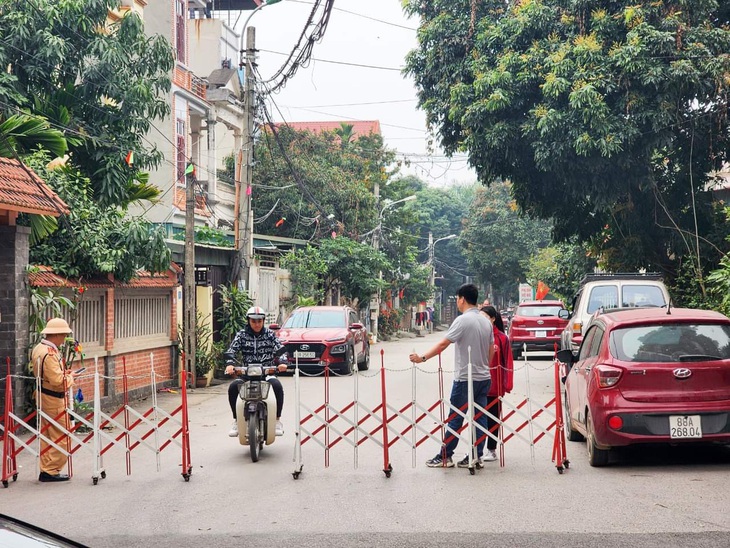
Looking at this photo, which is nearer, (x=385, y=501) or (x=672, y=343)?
(x=385, y=501)

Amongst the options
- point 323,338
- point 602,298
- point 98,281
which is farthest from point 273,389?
point 323,338

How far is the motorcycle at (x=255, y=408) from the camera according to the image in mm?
11414

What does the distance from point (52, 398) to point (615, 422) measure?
19.1 ft

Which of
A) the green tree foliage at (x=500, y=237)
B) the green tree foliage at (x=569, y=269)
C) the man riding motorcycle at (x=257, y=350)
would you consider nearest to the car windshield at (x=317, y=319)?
the green tree foliage at (x=569, y=269)

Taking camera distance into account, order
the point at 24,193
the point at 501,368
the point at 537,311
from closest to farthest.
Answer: the point at 501,368, the point at 24,193, the point at 537,311

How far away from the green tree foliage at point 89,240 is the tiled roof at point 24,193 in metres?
1.19

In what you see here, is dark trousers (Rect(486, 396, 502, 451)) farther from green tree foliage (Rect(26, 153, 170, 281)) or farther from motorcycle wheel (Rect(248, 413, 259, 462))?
green tree foliage (Rect(26, 153, 170, 281))

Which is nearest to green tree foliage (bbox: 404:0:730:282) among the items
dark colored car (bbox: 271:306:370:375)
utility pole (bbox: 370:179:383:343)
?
dark colored car (bbox: 271:306:370:375)

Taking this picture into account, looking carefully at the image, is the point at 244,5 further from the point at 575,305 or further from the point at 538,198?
the point at 575,305

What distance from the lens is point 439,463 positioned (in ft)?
Answer: 35.2

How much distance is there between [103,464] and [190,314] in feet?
31.8

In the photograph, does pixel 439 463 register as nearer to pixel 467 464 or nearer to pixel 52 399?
pixel 467 464

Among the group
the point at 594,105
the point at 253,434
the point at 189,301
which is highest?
the point at 594,105

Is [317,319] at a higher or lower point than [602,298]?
lower
